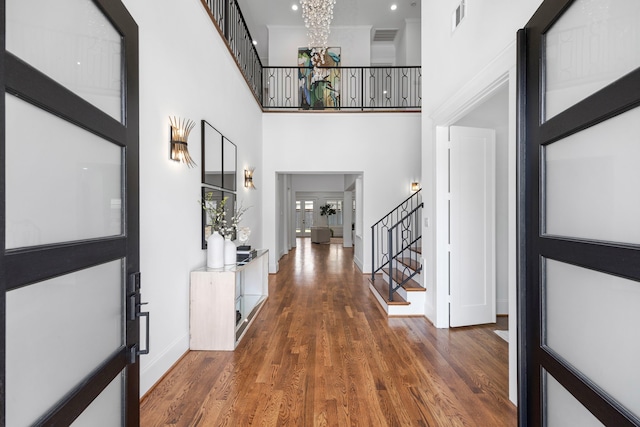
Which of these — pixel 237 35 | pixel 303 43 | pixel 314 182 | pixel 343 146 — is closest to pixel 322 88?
pixel 303 43

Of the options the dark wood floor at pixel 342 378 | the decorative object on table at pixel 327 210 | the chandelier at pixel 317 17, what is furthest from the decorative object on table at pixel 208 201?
the decorative object on table at pixel 327 210

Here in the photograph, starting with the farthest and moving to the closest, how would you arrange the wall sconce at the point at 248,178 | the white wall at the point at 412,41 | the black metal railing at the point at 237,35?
the white wall at the point at 412,41, the wall sconce at the point at 248,178, the black metal railing at the point at 237,35

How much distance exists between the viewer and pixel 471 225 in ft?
12.5

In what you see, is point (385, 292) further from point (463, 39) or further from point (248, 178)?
point (463, 39)

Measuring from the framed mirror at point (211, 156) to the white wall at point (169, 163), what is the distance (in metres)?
0.10

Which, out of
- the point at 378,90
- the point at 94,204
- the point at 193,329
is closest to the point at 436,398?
the point at 193,329

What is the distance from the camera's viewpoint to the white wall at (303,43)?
8547mm

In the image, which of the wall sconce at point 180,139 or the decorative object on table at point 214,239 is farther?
the decorative object on table at point 214,239

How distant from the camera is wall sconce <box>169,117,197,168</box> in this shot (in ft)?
9.16

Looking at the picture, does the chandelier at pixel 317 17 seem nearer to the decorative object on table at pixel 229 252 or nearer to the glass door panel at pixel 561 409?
the decorative object on table at pixel 229 252

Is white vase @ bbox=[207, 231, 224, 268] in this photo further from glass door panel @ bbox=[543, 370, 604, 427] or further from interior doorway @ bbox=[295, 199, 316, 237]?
interior doorway @ bbox=[295, 199, 316, 237]

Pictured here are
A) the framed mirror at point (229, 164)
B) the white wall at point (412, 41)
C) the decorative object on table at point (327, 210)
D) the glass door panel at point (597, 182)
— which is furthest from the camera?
the decorative object on table at point (327, 210)

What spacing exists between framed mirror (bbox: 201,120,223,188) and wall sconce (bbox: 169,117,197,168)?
36 centimetres

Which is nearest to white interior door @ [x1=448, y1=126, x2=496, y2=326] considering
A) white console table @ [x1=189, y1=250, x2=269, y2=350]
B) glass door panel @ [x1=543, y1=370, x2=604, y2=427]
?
glass door panel @ [x1=543, y1=370, x2=604, y2=427]
